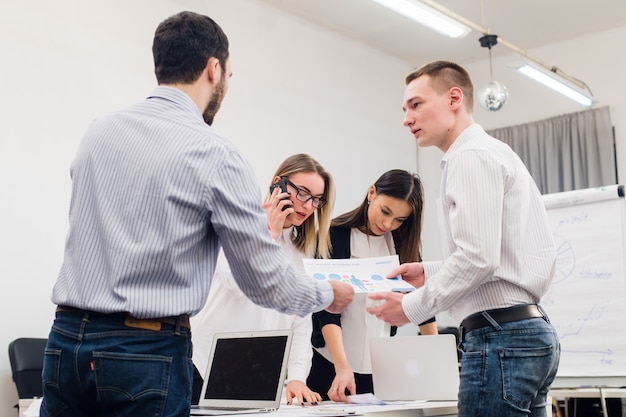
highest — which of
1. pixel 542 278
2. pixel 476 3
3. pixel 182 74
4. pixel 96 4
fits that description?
pixel 476 3

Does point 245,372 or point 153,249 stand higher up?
point 153,249

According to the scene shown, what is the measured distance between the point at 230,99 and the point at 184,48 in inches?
168

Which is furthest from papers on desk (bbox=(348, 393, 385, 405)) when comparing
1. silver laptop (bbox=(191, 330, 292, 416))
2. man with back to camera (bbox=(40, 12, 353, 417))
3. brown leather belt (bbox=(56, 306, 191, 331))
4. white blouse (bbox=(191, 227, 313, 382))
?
brown leather belt (bbox=(56, 306, 191, 331))

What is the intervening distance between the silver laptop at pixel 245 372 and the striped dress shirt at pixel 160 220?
657mm

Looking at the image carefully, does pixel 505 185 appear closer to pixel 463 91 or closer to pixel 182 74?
pixel 463 91

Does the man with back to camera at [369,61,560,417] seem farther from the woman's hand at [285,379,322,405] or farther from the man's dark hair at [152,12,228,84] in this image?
the man's dark hair at [152,12,228,84]

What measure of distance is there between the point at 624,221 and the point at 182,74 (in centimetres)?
386

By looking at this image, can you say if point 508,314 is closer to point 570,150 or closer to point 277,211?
point 277,211

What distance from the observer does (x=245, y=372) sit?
7.32 ft

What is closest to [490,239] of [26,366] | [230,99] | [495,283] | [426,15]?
[495,283]

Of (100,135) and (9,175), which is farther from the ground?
(9,175)

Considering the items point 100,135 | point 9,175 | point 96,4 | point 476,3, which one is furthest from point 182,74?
point 476,3

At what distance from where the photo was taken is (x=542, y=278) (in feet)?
6.32

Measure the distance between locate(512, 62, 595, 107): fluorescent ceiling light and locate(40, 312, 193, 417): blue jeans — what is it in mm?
4971
